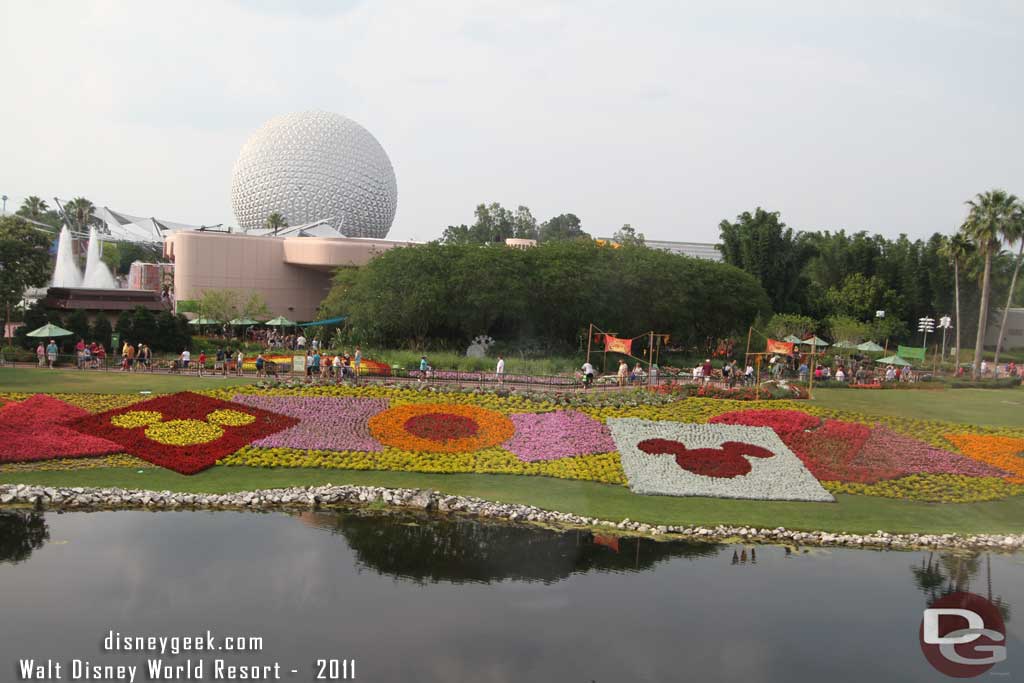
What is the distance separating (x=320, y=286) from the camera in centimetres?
6044

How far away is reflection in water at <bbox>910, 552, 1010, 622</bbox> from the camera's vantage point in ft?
48.4

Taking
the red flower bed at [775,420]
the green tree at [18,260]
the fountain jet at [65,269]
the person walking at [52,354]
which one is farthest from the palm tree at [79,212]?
the red flower bed at [775,420]

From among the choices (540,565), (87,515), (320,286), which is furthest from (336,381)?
(320,286)

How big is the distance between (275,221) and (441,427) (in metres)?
44.3

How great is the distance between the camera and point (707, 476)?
21391 mm

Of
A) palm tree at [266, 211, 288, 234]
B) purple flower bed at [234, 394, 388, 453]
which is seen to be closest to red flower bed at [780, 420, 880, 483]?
purple flower bed at [234, 394, 388, 453]

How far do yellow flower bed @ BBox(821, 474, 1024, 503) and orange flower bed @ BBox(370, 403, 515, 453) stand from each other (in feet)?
30.0

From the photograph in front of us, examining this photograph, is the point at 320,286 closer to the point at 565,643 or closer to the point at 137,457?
the point at 137,457

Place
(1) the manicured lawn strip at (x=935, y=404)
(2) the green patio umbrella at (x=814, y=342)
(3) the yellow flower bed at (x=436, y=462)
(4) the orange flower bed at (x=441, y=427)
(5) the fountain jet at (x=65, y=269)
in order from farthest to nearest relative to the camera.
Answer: (5) the fountain jet at (x=65, y=269) < (2) the green patio umbrella at (x=814, y=342) < (1) the manicured lawn strip at (x=935, y=404) < (4) the orange flower bed at (x=441, y=427) < (3) the yellow flower bed at (x=436, y=462)

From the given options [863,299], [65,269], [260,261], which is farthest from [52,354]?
[863,299]

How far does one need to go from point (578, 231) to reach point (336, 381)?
9577 cm

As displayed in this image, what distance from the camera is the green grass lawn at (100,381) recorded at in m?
27.3

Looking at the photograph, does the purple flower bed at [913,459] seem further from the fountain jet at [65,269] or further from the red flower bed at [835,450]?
the fountain jet at [65,269]

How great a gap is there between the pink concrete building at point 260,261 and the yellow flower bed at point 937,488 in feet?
128
